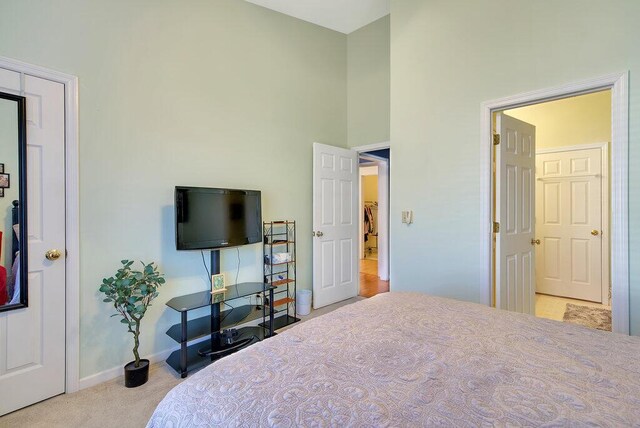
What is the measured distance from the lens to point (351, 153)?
412 cm

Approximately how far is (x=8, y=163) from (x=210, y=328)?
1.71 meters

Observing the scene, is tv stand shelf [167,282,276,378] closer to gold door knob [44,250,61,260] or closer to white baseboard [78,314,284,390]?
white baseboard [78,314,284,390]

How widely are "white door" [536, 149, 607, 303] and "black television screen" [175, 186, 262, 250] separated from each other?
3.95m

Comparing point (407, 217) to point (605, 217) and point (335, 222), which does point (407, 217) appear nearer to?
point (335, 222)

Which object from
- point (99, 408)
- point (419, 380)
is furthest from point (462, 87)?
point (99, 408)

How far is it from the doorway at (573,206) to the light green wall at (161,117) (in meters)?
2.83

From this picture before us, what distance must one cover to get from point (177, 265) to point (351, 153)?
2.51m

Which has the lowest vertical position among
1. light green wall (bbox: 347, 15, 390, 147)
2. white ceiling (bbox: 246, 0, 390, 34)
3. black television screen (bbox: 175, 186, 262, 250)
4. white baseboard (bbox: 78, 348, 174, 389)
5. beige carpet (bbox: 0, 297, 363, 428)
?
beige carpet (bbox: 0, 297, 363, 428)

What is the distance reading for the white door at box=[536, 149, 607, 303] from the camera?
13.0 feet

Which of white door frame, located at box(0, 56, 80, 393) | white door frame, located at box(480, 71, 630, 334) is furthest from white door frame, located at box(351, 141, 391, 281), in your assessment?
white door frame, located at box(0, 56, 80, 393)

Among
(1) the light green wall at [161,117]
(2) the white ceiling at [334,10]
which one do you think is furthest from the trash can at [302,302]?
(2) the white ceiling at [334,10]

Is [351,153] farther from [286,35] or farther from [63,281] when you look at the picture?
[63,281]

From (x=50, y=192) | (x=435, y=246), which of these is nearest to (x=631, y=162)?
(x=435, y=246)

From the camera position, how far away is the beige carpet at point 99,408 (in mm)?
1825
